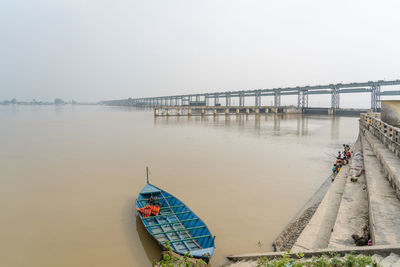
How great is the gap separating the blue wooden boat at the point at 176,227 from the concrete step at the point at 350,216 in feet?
11.7

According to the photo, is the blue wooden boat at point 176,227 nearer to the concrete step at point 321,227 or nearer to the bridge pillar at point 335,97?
the concrete step at point 321,227

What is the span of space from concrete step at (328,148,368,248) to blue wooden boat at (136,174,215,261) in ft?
11.7

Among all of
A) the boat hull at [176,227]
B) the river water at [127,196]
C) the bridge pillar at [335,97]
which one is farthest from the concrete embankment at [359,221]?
the bridge pillar at [335,97]

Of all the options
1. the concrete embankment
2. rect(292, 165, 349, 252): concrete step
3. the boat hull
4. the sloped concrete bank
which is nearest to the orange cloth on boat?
the boat hull

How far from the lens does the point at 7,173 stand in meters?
19.1

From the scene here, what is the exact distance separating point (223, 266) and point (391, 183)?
22.9 ft

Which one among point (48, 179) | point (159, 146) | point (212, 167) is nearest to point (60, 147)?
point (159, 146)

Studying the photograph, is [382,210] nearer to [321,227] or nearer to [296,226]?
[321,227]

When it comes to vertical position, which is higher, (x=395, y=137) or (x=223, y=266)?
(x=395, y=137)

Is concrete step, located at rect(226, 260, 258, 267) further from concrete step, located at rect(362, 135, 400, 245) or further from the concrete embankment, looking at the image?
concrete step, located at rect(362, 135, 400, 245)

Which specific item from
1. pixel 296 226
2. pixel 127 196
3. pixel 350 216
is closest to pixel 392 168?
pixel 350 216

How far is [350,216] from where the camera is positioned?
8.77 metres

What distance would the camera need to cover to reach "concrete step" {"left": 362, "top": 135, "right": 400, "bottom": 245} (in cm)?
642

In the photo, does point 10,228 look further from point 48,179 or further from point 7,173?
point 7,173
